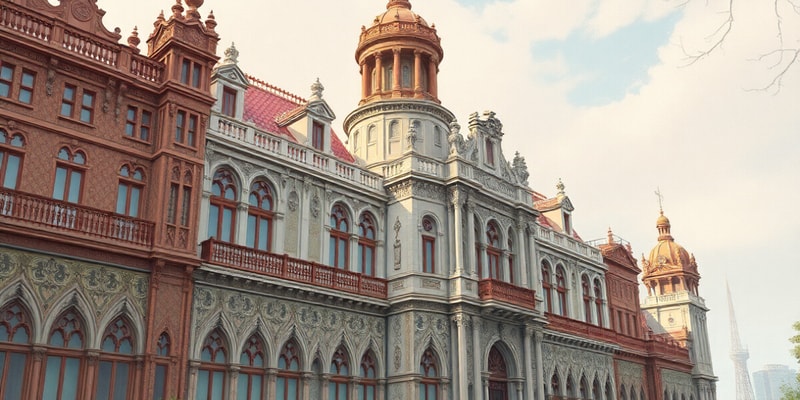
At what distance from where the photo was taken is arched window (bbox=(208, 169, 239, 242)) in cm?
2609

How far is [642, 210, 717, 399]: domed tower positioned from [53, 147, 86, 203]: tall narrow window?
4827cm

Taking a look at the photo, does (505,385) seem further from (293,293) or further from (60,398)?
(60,398)

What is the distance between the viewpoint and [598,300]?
46.1 metres

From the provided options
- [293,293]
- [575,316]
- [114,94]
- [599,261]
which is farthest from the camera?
[599,261]

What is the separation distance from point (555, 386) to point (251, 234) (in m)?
19.0

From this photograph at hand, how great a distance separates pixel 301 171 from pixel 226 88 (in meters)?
4.15

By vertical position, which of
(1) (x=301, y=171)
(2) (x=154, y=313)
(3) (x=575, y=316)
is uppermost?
(1) (x=301, y=171)

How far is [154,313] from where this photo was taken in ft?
72.4

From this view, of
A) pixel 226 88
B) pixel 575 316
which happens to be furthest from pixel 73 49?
pixel 575 316

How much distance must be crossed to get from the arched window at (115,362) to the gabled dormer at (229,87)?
9.29 meters

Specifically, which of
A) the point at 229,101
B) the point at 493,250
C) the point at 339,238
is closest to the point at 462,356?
the point at 493,250

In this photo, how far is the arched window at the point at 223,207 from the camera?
26094 mm

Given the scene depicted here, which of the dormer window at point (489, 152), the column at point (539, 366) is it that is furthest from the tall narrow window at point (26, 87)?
the column at point (539, 366)

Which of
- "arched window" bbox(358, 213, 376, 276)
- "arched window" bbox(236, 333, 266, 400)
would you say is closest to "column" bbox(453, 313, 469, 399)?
"arched window" bbox(358, 213, 376, 276)
